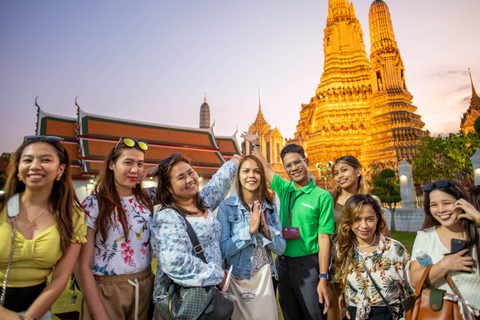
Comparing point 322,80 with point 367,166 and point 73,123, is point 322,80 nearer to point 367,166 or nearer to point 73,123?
point 367,166

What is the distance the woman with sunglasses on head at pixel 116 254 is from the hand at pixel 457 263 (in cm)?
188

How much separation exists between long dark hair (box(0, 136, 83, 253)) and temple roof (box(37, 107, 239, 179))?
14.8 metres

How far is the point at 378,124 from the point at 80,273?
2506 centimetres

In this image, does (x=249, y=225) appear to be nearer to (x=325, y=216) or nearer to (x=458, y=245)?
(x=325, y=216)

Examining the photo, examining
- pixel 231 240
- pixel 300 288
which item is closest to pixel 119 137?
pixel 231 240

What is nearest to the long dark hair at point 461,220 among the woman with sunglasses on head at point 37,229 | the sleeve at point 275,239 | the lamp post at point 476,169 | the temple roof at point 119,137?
the sleeve at point 275,239

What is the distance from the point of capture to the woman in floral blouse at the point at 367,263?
200cm

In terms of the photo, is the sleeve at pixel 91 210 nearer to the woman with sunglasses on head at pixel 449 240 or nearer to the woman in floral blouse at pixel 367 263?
the woman in floral blouse at pixel 367 263

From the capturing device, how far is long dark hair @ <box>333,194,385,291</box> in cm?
216

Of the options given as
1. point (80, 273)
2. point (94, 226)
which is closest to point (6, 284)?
point (80, 273)

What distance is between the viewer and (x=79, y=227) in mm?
1745

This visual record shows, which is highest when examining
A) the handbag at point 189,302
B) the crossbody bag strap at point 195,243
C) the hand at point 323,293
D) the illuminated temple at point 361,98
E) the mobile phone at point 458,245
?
the illuminated temple at point 361,98

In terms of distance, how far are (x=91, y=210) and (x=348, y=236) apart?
72.4 inches

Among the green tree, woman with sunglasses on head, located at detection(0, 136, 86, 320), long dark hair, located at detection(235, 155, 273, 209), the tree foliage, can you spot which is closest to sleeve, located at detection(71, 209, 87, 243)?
woman with sunglasses on head, located at detection(0, 136, 86, 320)
